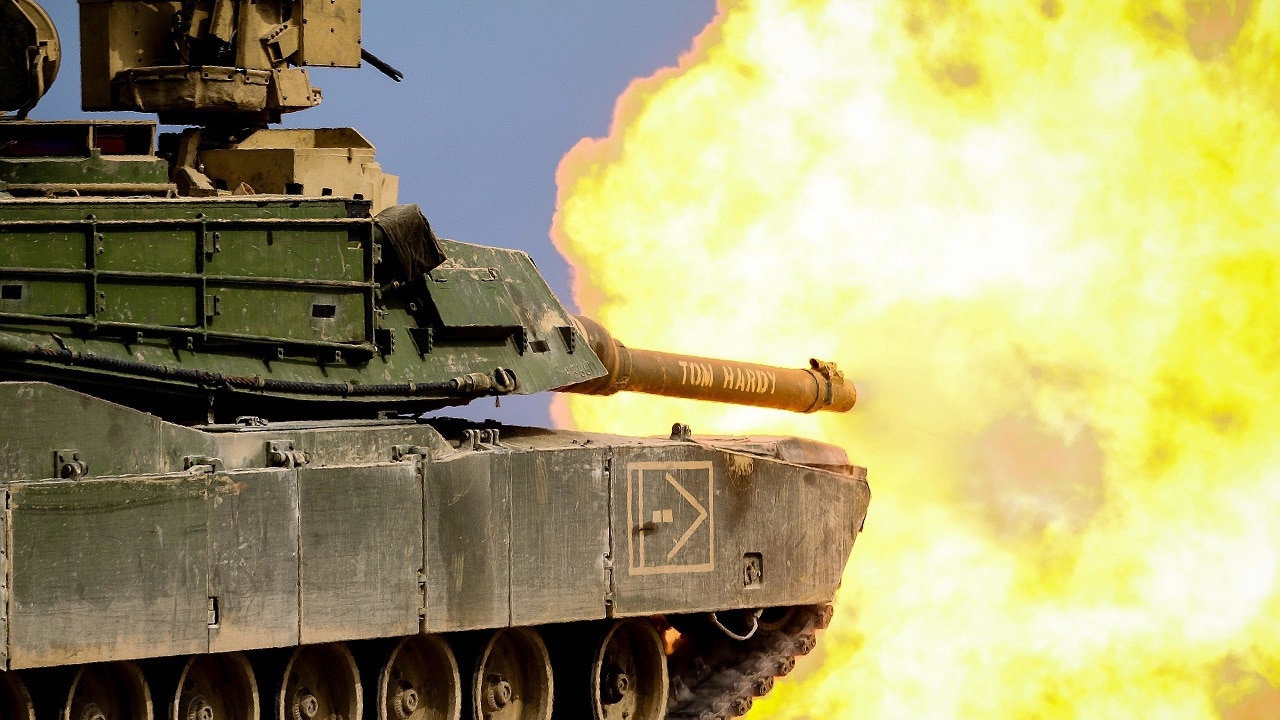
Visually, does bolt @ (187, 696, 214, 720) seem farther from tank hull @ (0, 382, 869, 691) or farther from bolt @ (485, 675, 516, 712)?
bolt @ (485, 675, 516, 712)

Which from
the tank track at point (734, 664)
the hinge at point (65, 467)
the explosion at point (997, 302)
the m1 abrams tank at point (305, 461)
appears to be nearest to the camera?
the hinge at point (65, 467)

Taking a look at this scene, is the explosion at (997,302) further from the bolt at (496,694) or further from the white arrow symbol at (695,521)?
the bolt at (496,694)

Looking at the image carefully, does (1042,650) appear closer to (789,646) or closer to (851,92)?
(789,646)

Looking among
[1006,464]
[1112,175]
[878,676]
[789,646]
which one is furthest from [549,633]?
[1112,175]

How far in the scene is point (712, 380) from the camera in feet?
76.7

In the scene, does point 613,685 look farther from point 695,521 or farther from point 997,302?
point 997,302

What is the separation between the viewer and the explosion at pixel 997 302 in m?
24.3

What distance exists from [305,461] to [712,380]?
5.63 meters

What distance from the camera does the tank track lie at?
72.8 feet

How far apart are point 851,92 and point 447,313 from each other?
316 inches

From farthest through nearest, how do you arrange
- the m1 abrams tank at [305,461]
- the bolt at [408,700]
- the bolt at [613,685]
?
the bolt at [613,685]
the bolt at [408,700]
the m1 abrams tank at [305,461]

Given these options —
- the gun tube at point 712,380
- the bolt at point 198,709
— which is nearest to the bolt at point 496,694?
the gun tube at point 712,380

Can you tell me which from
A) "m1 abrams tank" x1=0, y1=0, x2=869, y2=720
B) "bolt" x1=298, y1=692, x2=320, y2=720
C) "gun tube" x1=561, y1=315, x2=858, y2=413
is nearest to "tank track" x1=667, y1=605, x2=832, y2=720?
"m1 abrams tank" x1=0, y1=0, x2=869, y2=720

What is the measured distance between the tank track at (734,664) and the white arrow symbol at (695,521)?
1.53 m
